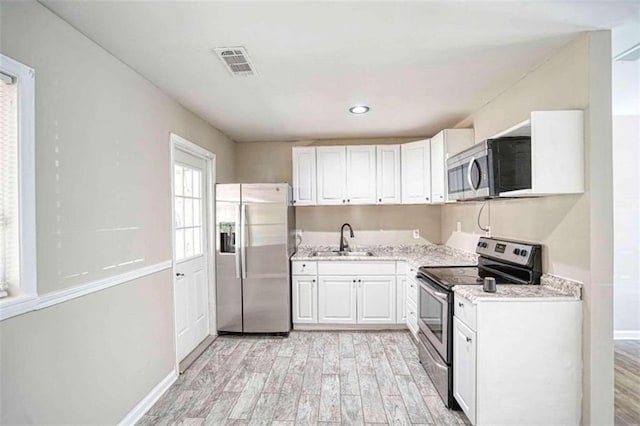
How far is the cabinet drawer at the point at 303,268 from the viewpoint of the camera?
410 cm

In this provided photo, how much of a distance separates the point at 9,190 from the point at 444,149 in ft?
11.5

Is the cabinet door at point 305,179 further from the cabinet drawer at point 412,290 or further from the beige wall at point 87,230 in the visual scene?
the beige wall at point 87,230

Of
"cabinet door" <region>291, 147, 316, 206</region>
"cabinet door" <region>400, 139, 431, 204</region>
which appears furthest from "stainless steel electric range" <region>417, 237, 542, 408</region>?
"cabinet door" <region>291, 147, 316, 206</region>

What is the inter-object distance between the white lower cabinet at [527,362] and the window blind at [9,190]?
96.2 inches

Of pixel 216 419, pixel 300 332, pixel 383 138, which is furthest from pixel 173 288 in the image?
pixel 383 138

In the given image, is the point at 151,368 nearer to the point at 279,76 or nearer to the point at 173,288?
the point at 173,288

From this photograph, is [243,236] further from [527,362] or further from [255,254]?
[527,362]

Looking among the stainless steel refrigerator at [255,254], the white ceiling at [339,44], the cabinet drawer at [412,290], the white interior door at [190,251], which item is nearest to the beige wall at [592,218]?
the white ceiling at [339,44]

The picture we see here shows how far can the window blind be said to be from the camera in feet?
4.88

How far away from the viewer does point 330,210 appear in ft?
15.6

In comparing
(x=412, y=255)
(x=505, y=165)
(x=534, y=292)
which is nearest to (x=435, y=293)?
(x=534, y=292)

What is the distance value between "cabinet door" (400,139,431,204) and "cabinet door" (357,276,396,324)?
104 cm

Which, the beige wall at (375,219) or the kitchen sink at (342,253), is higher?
the beige wall at (375,219)

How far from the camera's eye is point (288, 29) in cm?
190
